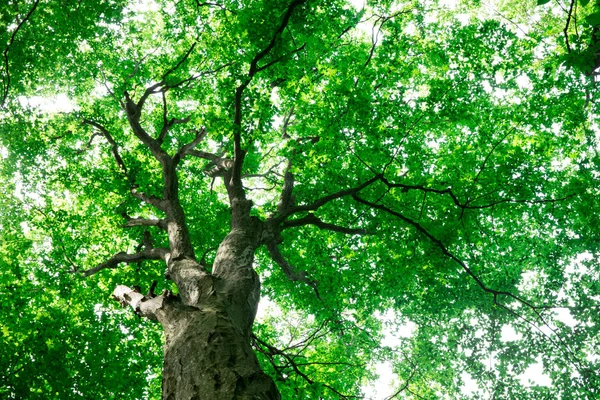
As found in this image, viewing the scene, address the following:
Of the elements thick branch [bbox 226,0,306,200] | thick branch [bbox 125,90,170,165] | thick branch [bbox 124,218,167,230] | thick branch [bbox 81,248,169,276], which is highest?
thick branch [bbox 125,90,170,165]

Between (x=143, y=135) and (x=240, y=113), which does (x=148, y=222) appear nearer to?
(x=143, y=135)

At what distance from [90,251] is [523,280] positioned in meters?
14.6

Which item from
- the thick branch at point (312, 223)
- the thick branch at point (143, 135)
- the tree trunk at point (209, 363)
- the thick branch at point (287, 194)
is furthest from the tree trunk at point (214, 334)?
the thick branch at point (143, 135)

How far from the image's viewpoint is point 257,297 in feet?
16.9

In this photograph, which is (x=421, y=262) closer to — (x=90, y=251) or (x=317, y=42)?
(x=317, y=42)

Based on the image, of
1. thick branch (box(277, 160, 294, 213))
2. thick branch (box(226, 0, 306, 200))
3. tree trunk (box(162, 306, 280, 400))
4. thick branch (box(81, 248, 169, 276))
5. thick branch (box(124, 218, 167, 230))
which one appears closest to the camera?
tree trunk (box(162, 306, 280, 400))

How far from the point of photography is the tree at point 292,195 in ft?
21.6

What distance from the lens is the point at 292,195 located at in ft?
28.8

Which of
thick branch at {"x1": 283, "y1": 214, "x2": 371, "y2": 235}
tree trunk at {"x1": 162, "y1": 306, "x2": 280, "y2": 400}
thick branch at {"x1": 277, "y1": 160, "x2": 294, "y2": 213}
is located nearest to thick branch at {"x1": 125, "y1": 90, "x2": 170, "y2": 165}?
thick branch at {"x1": 277, "y1": 160, "x2": 294, "y2": 213}

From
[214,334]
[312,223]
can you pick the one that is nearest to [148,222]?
[312,223]

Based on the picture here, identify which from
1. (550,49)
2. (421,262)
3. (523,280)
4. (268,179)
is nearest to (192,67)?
(268,179)

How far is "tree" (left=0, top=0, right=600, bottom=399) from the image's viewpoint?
21.6 feet

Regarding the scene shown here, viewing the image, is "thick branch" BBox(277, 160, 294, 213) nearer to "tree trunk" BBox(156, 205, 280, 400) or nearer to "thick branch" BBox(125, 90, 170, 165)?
"thick branch" BBox(125, 90, 170, 165)

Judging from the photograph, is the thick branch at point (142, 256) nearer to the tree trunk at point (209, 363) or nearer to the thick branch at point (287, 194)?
the thick branch at point (287, 194)
